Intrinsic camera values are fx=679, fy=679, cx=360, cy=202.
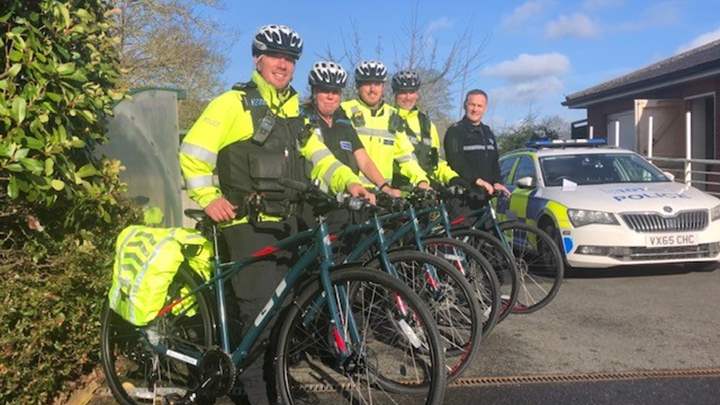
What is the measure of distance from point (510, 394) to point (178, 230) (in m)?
2.11

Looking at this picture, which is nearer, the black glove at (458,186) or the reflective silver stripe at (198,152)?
the reflective silver stripe at (198,152)

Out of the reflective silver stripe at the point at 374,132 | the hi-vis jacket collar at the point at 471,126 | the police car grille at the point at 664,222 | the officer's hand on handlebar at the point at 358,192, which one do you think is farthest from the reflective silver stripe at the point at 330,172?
the police car grille at the point at 664,222

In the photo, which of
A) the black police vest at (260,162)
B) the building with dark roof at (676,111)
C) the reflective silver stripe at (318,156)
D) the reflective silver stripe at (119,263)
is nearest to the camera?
the black police vest at (260,162)

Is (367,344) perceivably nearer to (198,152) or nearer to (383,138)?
(198,152)

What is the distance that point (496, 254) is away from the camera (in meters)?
4.98

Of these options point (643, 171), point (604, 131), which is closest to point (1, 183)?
point (643, 171)

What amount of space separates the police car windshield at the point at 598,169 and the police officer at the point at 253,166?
5377mm

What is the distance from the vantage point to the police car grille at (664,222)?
7.13m

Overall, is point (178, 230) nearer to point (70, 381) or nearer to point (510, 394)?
point (70, 381)

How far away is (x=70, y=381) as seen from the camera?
373 centimetres

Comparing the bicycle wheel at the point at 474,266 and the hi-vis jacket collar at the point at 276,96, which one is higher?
the hi-vis jacket collar at the point at 276,96

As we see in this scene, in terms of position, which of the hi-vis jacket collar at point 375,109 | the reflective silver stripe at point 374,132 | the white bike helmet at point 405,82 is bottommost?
the reflective silver stripe at point 374,132

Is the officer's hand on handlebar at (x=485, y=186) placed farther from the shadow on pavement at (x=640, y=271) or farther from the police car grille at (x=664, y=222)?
the shadow on pavement at (x=640, y=271)

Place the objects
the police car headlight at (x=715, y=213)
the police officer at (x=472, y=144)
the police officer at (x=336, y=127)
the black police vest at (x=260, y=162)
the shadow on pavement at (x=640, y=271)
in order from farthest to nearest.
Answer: the shadow on pavement at (x=640, y=271)
the police car headlight at (x=715, y=213)
the police officer at (x=472, y=144)
the police officer at (x=336, y=127)
the black police vest at (x=260, y=162)
